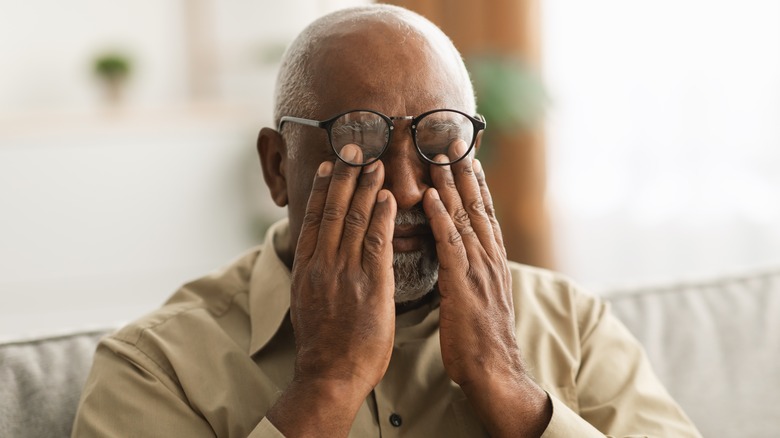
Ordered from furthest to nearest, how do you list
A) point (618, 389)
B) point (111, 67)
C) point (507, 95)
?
point (111, 67)
point (507, 95)
point (618, 389)

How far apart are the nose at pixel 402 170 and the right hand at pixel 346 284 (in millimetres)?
25

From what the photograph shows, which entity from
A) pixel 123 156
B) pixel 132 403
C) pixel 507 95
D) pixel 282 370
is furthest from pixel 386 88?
pixel 123 156

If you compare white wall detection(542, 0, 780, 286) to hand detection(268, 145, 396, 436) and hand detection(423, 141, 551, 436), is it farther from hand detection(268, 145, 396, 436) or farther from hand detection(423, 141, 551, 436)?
hand detection(268, 145, 396, 436)

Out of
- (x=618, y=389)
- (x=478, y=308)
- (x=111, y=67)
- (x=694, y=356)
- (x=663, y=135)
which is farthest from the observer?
(x=111, y=67)

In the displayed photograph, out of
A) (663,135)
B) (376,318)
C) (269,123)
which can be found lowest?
(269,123)

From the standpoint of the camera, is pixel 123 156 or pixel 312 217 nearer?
pixel 312 217

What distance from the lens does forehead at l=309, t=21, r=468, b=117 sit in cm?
160

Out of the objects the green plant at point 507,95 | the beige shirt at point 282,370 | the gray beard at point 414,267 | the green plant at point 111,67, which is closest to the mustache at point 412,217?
the gray beard at point 414,267

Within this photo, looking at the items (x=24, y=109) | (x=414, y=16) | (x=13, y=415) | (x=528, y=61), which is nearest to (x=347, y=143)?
(x=414, y=16)

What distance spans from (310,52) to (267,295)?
1.48 ft

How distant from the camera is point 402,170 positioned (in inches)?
62.2

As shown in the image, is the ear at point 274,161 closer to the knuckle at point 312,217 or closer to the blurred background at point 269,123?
the knuckle at point 312,217

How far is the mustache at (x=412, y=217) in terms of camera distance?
159 centimetres

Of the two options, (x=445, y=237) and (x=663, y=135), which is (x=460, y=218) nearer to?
(x=445, y=237)
